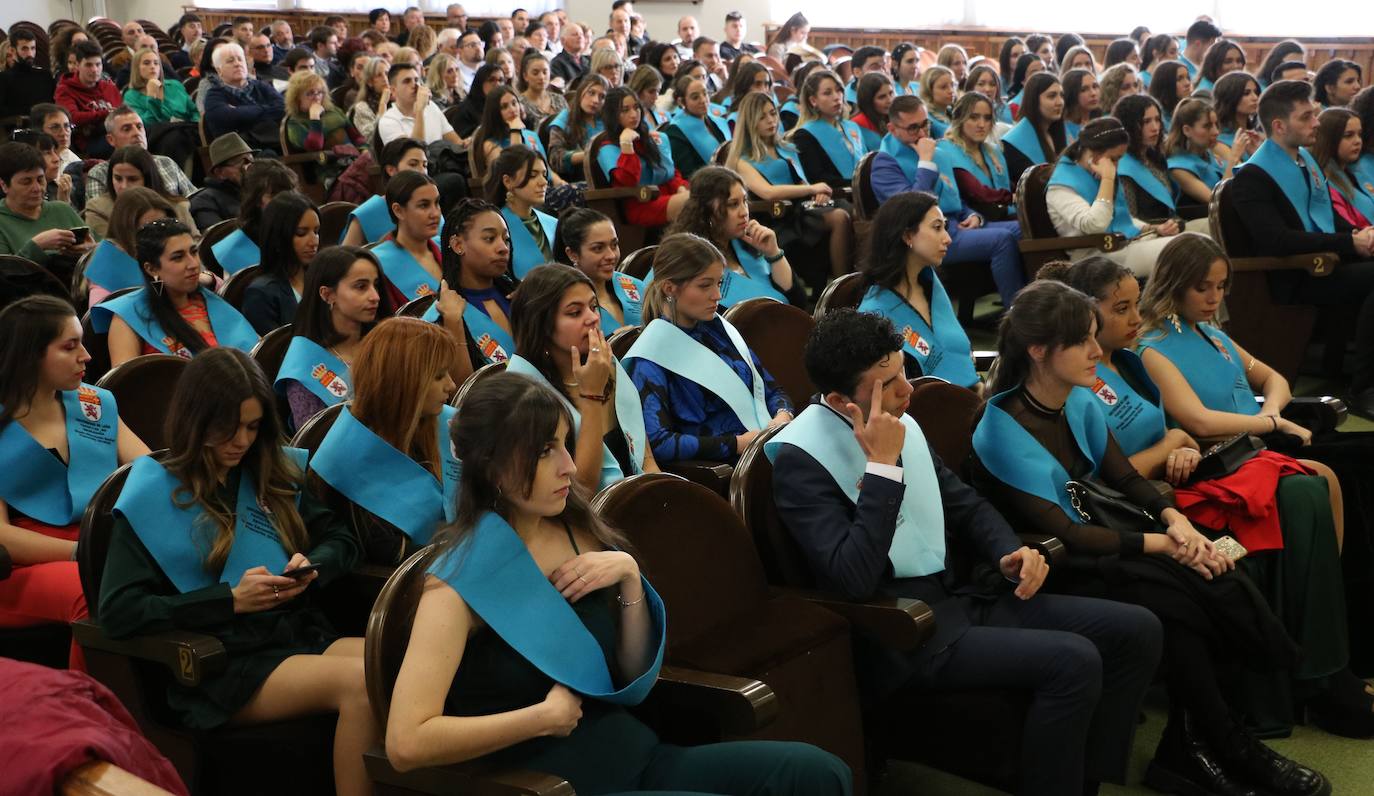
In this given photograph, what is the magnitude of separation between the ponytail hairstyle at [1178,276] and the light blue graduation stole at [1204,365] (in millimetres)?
33

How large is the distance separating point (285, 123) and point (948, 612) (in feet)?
16.5

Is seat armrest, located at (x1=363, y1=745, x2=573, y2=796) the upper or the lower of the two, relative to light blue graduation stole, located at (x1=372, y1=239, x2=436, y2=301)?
lower

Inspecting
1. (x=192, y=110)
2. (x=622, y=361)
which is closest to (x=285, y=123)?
(x=192, y=110)

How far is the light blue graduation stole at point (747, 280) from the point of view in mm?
4180

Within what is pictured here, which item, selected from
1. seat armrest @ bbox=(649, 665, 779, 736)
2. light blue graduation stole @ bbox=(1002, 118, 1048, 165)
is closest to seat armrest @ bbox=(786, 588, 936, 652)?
seat armrest @ bbox=(649, 665, 779, 736)

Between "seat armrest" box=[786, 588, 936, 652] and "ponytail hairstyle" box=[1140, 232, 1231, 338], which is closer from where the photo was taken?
"seat armrest" box=[786, 588, 936, 652]

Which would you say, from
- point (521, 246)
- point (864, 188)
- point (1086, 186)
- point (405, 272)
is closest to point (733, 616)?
point (405, 272)

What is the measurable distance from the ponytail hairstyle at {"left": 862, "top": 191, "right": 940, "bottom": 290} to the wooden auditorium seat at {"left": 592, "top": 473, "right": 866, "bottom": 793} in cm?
160

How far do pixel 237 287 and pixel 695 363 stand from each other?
162 cm

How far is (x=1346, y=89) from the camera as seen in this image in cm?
631

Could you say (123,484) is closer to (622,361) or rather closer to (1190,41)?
(622,361)

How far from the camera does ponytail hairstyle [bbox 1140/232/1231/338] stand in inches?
124

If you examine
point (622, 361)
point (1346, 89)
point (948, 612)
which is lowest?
point (948, 612)

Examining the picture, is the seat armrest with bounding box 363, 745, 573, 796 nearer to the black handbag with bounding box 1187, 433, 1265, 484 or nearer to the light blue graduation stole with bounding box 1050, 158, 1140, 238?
the black handbag with bounding box 1187, 433, 1265, 484
